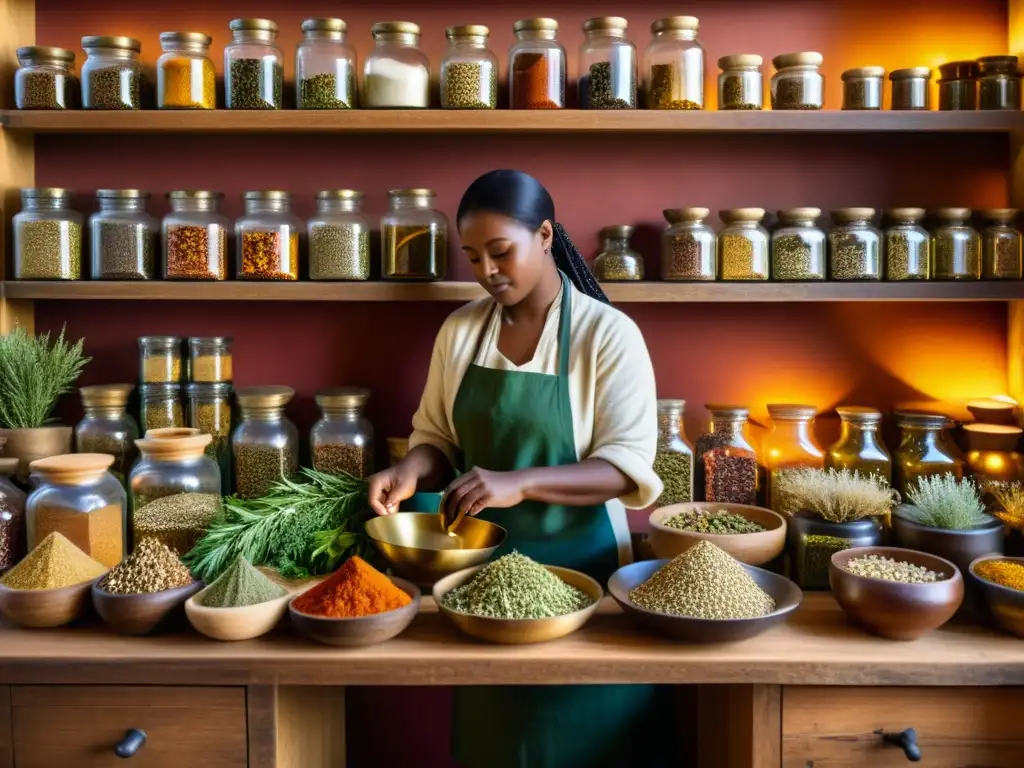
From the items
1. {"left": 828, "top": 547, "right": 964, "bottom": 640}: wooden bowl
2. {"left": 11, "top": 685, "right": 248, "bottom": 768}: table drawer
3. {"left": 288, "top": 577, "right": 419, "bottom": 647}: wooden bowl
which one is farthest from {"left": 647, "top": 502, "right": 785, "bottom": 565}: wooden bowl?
{"left": 11, "top": 685, "right": 248, "bottom": 768}: table drawer

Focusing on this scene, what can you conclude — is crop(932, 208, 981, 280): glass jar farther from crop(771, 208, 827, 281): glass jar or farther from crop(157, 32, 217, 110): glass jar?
crop(157, 32, 217, 110): glass jar

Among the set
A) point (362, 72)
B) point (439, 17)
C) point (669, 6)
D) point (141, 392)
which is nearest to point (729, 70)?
point (669, 6)

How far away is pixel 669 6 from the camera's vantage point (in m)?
2.64

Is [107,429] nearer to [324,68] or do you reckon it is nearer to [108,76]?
[108,76]

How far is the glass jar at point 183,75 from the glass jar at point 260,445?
0.80 metres

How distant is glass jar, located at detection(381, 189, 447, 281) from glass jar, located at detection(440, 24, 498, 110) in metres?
0.26

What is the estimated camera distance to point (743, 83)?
95.5 inches

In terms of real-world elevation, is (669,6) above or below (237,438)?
above

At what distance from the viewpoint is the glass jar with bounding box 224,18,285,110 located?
8.00 feet

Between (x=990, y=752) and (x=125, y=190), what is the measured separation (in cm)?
244

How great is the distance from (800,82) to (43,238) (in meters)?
2.08

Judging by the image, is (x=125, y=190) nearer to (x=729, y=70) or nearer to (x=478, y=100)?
(x=478, y=100)

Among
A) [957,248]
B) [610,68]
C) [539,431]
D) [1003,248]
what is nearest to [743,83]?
[610,68]

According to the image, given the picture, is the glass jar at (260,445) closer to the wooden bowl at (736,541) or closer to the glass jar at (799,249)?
the wooden bowl at (736,541)
